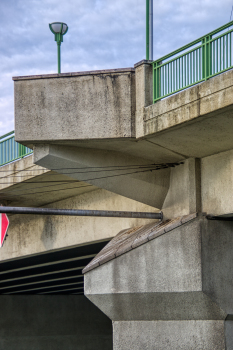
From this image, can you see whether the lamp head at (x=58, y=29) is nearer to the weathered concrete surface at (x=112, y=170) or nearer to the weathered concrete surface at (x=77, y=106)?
the weathered concrete surface at (x=77, y=106)

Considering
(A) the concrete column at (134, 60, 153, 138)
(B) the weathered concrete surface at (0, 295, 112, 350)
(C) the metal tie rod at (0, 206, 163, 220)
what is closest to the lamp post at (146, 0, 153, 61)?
(A) the concrete column at (134, 60, 153, 138)

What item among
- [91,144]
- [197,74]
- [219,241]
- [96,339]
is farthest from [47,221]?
[96,339]

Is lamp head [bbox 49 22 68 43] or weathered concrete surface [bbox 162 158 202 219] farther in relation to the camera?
lamp head [bbox 49 22 68 43]

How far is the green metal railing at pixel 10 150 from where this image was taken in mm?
18559

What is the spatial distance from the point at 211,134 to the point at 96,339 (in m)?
27.2

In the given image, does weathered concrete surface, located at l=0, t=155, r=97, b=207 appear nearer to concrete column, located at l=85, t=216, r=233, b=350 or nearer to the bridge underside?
the bridge underside

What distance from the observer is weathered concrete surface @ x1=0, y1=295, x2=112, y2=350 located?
1384 inches

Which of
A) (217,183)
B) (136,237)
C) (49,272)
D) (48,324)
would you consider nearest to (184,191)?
(217,183)

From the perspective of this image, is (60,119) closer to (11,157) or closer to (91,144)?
(91,144)

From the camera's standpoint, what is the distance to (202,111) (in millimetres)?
11141

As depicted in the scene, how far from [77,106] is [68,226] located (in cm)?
671

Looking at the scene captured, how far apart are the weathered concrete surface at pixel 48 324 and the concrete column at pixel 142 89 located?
983 inches

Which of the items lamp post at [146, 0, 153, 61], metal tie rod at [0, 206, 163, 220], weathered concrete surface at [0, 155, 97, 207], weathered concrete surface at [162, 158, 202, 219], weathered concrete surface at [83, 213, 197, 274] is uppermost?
lamp post at [146, 0, 153, 61]

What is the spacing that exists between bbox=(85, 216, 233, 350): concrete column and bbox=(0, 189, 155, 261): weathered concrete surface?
1.97 m
